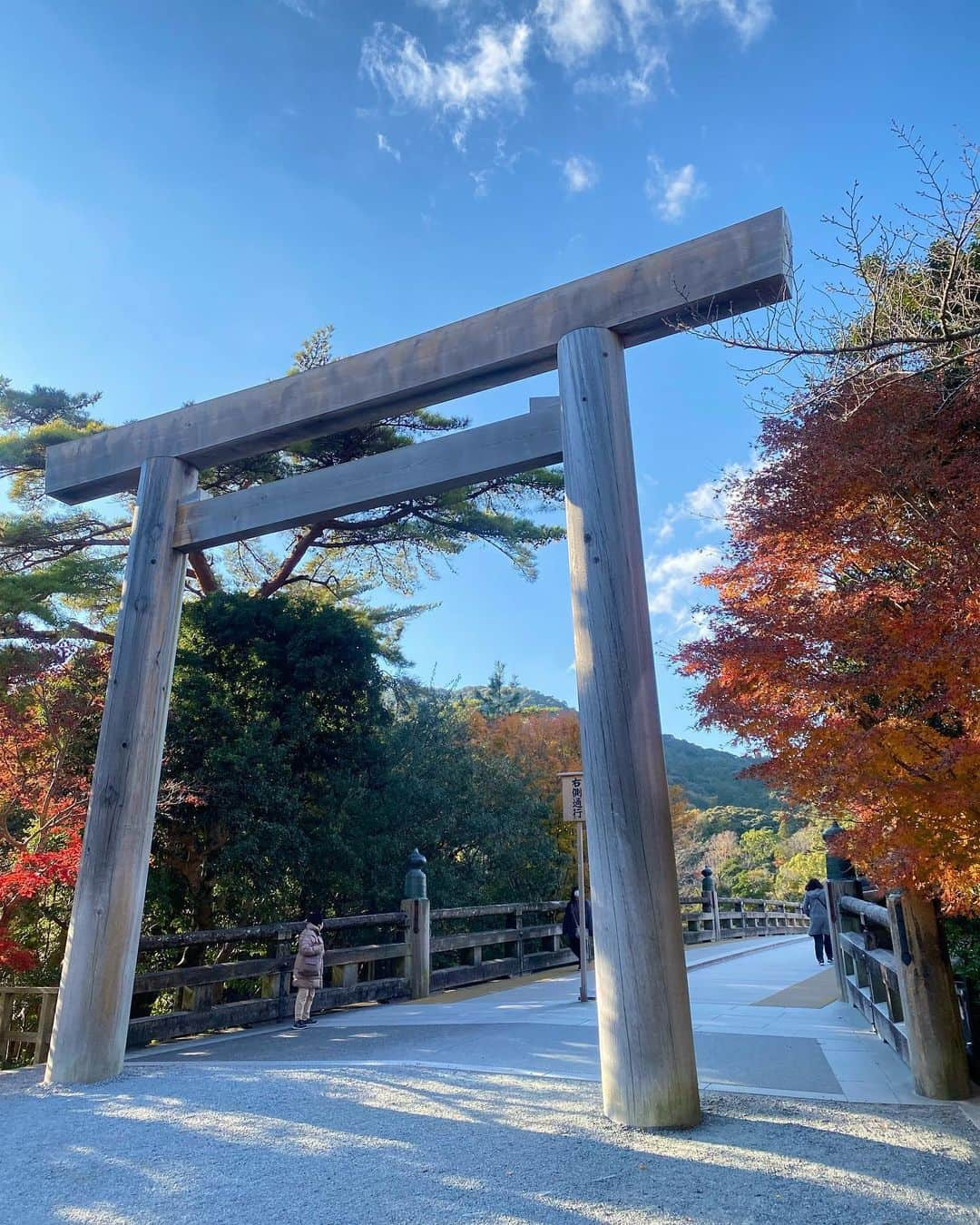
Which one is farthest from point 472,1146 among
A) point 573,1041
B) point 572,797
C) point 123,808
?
point 572,797

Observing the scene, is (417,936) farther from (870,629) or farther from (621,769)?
(870,629)

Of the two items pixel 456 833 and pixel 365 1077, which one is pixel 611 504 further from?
pixel 456 833

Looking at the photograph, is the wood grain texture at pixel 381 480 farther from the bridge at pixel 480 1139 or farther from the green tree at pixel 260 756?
the green tree at pixel 260 756

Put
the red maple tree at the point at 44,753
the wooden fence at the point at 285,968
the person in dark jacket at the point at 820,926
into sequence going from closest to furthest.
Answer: the wooden fence at the point at 285,968 → the red maple tree at the point at 44,753 → the person in dark jacket at the point at 820,926

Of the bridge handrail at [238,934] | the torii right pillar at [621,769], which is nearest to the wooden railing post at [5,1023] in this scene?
the bridge handrail at [238,934]

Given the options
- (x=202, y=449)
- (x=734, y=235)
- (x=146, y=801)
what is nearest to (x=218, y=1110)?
(x=146, y=801)

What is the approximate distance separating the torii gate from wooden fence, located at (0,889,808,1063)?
1.90 meters

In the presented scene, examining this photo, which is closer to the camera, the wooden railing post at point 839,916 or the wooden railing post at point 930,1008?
the wooden railing post at point 930,1008

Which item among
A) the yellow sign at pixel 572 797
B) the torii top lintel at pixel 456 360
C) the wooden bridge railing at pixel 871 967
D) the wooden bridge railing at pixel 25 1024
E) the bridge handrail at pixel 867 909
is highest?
the torii top lintel at pixel 456 360

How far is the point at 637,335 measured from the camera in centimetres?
470

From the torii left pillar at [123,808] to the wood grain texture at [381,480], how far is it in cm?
28

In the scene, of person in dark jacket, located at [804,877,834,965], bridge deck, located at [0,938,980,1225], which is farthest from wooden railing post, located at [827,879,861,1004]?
person in dark jacket, located at [804,877,834,965]

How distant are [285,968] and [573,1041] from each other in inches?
141

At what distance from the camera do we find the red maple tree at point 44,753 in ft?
29.7
